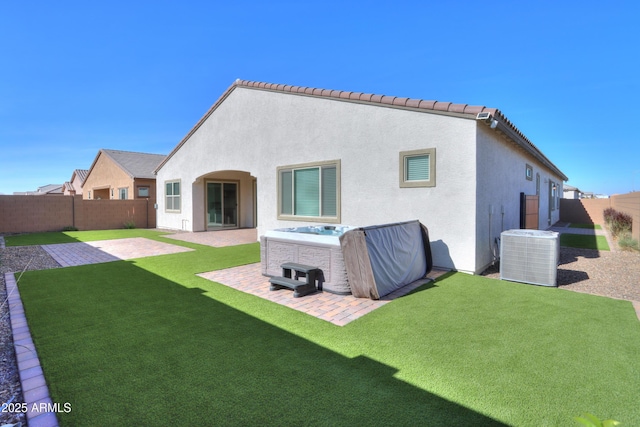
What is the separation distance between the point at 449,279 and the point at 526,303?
1.49 m

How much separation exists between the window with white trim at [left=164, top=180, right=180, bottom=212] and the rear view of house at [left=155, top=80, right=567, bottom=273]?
341cm

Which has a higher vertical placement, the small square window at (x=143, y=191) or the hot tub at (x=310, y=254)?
the small square window at (x=143, y=191)

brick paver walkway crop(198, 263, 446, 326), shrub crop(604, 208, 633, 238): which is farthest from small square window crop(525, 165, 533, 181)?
brick paver walkway crop(198, 263, 446, 326)

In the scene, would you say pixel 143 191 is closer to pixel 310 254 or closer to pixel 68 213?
pixel 68 213

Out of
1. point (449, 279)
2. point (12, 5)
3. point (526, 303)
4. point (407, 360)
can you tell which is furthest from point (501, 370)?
point (12, 5)

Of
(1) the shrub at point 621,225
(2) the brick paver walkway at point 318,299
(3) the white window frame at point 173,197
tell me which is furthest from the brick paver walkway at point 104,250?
(1) the shrub at point 621,225

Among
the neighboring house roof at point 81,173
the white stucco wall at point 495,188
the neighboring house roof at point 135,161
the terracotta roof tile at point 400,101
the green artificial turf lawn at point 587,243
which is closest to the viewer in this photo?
the white stucco wall at point 495,188

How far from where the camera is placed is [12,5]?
8484 millimetres

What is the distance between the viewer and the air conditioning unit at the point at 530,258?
5688 mm

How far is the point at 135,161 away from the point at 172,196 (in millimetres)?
10434

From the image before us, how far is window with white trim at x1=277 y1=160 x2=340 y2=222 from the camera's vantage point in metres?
8.82

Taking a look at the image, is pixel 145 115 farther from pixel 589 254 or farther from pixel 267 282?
pixel 589 254

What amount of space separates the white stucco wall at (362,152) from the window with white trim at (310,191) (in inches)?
9.3

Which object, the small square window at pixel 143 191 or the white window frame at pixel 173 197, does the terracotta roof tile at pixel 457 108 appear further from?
the small square window at pixel 143 191
